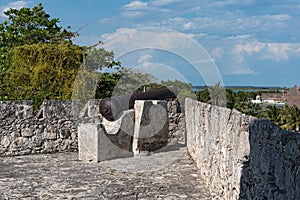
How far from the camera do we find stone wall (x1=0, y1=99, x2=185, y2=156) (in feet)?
33.0

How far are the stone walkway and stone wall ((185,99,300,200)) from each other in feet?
2.05

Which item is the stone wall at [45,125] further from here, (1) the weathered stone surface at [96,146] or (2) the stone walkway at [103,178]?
(1) the weathered stone surface at [96,146]

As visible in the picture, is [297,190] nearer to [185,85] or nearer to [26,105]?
[26,105]

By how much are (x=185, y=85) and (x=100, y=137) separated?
4.39 m

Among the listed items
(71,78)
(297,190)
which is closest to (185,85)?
(71,78)

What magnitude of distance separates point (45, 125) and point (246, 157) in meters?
7.54

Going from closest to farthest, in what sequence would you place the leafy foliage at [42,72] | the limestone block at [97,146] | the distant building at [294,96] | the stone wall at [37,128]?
the distant building at [294,96], the limestone block at [97,146], the stone wall at [37,128], the leafy foliage at [42,72]

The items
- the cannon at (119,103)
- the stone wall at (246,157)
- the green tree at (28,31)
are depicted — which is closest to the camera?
the stone wall at (246,157)

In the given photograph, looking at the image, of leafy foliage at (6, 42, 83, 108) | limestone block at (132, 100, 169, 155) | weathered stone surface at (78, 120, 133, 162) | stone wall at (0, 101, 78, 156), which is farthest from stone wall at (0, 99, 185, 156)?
leafy foliage at (6, 42, 83, 108)

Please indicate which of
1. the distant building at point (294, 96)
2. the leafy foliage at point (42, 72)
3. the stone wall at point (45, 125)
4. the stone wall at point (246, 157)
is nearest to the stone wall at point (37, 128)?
the stone wall at point (45, 125)

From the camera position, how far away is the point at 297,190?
227 centimetres

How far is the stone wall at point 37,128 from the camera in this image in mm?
10032

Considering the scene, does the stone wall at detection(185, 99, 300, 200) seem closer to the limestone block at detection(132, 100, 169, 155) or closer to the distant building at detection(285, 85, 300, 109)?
the distant building at detection(285, 85, 300, 109)

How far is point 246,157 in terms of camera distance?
375cm
